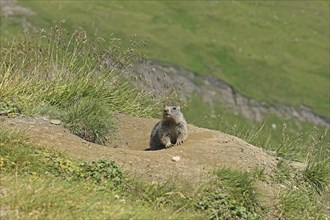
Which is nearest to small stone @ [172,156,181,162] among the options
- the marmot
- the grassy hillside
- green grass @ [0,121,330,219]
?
green grass @ [0,121,330,219]

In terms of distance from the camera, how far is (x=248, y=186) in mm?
8961

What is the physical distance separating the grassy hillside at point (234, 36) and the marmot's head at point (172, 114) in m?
30.8

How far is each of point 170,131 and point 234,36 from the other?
40600 mm

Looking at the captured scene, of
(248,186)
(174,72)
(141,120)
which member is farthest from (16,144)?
(174,72)

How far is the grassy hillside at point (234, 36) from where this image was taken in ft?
148

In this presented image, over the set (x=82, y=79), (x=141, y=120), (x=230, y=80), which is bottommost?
(x=230, y=80)

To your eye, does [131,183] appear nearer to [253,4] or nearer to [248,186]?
[248,186]

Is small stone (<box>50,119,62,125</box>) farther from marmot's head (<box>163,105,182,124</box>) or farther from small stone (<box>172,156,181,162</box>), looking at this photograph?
small stone (<box>172,156,181,162</box>)

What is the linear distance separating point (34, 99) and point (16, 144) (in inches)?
93.5

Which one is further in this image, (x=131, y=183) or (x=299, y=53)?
(x=299, y=53)

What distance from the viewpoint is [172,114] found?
36.4 feet

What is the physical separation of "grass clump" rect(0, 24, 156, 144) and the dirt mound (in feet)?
1.47

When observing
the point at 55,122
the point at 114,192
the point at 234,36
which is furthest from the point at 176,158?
the point at 234,36

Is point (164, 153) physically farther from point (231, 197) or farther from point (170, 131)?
point (231, 197)
